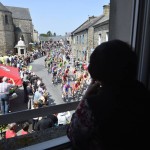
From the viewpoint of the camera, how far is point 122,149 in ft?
1.91

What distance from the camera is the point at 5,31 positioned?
25000 mm

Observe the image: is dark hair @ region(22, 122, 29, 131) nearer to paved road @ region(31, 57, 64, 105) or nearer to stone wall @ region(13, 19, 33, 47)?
paved road @ region(31, 57, 64, 105)

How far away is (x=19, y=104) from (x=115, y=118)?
4.89 meters

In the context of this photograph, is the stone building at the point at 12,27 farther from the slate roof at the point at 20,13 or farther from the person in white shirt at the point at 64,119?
the person in white shirt at the point at 64,119

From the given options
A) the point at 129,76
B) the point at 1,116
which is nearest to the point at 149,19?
the point at 129,76

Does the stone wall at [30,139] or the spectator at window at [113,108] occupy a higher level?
the spectator at window at [113,108]

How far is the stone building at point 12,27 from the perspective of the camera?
24.5 metres

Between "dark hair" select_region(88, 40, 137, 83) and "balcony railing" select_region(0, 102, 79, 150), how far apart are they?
0.44 metres

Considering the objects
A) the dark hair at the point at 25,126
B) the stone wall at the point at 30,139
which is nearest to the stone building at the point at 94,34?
the stone wall at the point at 30,139

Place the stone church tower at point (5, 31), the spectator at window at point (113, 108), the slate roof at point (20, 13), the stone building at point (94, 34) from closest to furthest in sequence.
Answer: the spectator at window at point (113, 108) → the stone building at point (94, 34) → the stone church tower at point (5, 31) → the slate roof at point (20, 13)

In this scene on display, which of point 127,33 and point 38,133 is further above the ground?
point 127,33

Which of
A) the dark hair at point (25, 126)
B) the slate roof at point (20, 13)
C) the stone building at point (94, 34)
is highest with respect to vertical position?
the slate roof at point (20, 13)

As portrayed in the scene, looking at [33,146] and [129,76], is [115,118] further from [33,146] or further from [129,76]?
[33,146]

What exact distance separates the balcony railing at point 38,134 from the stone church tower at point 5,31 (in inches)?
970
